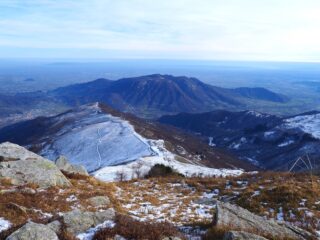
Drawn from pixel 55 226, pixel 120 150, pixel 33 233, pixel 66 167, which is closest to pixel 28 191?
pixel 55 226

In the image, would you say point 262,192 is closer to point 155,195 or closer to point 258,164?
point 155,195

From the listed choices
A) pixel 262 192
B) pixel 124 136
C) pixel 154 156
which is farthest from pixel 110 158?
pixel 262 192

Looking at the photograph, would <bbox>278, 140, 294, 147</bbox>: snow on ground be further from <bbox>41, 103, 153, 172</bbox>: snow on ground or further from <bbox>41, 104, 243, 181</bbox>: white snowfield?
<bbox>41, 103, 153, 172</bbox>: snow on ground

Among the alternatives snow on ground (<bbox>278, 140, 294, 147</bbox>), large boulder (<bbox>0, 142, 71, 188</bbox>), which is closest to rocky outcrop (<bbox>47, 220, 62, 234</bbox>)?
large boulder (<bbox>0, 142, 71, 188</bbox>)

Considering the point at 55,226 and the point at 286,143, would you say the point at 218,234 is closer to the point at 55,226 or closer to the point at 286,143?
the point at 55,226

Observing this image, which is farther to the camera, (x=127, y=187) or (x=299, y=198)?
(x=127, y=187)
